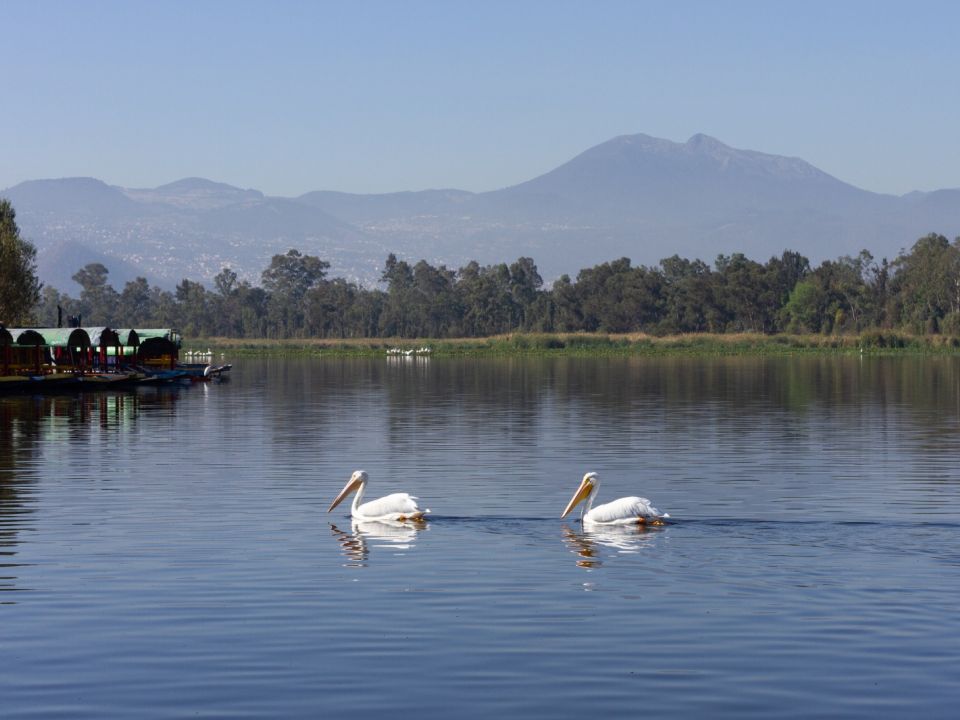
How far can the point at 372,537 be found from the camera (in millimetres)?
24969

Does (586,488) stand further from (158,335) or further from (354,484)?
(158,335)

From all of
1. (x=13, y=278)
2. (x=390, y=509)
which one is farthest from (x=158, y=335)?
(x=390, y=509)

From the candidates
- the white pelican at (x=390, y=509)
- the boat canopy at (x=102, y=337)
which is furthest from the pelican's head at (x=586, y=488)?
the boat canopy at (x=102, y=337)

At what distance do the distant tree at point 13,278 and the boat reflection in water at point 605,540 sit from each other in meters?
96.0

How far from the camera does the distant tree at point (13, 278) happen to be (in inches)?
4488

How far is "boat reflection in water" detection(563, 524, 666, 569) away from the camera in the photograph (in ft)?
74.0

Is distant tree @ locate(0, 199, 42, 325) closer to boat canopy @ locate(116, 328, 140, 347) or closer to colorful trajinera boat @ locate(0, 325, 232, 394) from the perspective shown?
colorful trajinera boat @ locate(0, 325, 232, 394)

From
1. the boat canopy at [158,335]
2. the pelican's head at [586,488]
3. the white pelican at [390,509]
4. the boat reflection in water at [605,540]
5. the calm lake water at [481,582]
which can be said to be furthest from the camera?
the boat canopy at [158,335]

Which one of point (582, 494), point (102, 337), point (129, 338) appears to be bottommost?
point (582, 494)

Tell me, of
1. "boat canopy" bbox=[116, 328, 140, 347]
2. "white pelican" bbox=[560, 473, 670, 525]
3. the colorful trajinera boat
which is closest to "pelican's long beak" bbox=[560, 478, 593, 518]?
"white pelican" bbox=[560, 473, 670, 525]

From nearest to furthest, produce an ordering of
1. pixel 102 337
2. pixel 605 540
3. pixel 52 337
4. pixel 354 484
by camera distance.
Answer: pixel 605 540 < pixel 354 484 < pixel 52 337 < pixel 102 337

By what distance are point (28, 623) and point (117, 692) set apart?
140 inches

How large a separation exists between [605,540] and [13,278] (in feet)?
326

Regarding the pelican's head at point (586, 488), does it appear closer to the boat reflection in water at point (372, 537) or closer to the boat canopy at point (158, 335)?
the boat reflection in water at point (372, 537)
